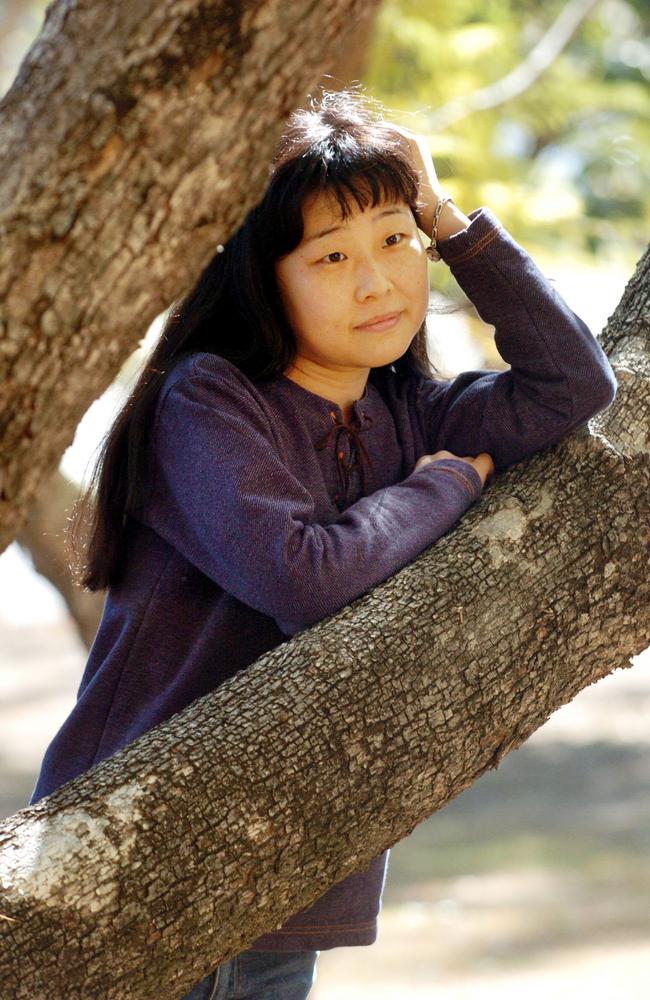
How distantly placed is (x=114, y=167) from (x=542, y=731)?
30.9 ft

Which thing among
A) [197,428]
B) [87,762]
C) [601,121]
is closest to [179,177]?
[197,428]

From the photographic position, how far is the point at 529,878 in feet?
22.7

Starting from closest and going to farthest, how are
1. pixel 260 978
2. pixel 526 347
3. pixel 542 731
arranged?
pixel 260 978 < pixel 526 347 < pixel 542 731

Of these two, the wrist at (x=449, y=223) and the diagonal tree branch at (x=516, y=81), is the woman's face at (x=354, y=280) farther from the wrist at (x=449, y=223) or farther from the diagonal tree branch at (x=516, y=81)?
the diagonal tree branch at (x=516, y=81)

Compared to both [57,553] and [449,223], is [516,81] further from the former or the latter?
[449,223]

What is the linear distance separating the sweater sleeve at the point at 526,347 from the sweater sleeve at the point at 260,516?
5.9 inches

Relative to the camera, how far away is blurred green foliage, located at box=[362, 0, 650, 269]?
442cm

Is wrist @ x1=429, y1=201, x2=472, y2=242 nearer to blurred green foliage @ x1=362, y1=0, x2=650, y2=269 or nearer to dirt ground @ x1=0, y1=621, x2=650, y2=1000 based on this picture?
blurred green foliage @ x1=362, y1=0, x2=650, y2=269

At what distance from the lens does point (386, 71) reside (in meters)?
4.68

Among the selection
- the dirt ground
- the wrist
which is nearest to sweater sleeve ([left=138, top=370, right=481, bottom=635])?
the wrist

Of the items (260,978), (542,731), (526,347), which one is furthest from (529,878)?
(526,347)

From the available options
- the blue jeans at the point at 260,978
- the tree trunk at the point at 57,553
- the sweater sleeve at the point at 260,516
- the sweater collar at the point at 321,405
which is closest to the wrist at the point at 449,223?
the sweater collar at the point at 321,405

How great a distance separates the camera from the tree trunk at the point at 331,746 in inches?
53.1

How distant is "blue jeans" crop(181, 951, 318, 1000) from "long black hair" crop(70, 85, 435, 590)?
0.54 m
